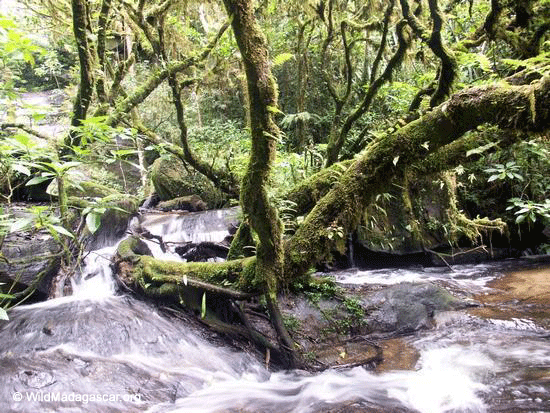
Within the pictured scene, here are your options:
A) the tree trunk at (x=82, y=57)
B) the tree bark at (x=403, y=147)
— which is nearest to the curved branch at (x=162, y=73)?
the tree trunk at (x=82, y=57)

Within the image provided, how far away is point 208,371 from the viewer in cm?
411

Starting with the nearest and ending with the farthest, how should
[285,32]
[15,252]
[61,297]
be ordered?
[61,297] < [15,252] < [285,32]

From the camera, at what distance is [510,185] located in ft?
27.0

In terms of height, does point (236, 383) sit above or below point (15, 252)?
below

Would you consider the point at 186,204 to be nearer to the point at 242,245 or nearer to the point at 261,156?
the point at 242,245

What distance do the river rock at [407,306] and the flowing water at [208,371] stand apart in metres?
0.17

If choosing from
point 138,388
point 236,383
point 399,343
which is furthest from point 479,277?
point 138,388

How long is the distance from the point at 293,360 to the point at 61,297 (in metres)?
3.44

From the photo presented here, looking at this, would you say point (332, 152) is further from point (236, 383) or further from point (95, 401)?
point (95, 401)

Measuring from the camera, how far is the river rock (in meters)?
5.09

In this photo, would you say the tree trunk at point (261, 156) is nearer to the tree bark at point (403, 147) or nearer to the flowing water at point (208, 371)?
the tree bark at point (403, 147)

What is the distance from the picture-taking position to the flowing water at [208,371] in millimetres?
3527

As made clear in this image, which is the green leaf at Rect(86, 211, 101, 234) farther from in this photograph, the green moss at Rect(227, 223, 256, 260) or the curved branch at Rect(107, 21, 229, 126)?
the curved branch at Rect(107, 21, 229, 126)

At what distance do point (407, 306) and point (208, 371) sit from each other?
9.09 feet
